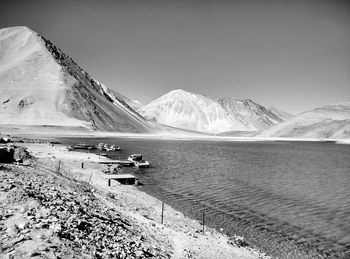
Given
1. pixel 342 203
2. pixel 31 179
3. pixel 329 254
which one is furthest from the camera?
pixel 342 203

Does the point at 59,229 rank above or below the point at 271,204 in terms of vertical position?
above

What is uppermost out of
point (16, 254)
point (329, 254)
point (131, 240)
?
point (16, 254)

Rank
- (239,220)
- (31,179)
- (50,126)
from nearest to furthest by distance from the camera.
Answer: (31,179) < (239,220) < (50,126)

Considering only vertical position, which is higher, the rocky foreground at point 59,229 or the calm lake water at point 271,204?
the rocky foreground at point 59,229

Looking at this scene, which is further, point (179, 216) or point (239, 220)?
point (239, 220)

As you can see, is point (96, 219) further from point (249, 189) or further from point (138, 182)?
point (249, 189)

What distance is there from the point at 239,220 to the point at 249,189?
A: 12718mm

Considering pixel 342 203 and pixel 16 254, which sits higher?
pixel 16 254

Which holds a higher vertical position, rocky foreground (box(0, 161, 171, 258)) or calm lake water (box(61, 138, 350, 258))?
rocky foreground (box(0, 161, 171, 258))

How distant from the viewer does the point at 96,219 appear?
1327 cm

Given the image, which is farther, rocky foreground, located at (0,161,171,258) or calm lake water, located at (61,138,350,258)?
calm lake water, located at (61,138,350,258)

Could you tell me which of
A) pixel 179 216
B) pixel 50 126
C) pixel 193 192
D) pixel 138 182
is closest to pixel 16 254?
pixel 179 216

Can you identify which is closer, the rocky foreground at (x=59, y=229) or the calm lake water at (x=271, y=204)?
the rocky foreground at (x=59, y=229)

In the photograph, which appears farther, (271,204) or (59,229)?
(271,204)
